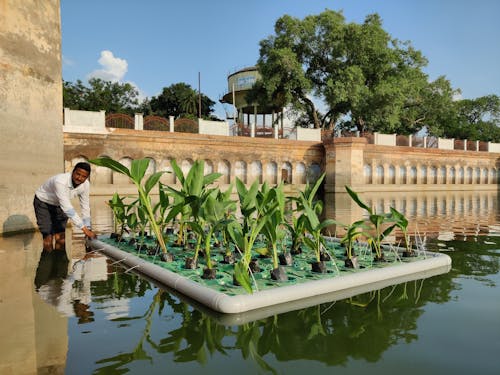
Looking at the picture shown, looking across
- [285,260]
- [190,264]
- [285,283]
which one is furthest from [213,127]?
[285,283]

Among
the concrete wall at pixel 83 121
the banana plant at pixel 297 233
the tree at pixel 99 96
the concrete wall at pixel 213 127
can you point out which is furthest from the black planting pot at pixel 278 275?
the tree at pixel 99 96

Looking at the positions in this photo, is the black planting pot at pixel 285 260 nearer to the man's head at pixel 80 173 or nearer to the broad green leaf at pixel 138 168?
the broad green leaf at pixel 138 168

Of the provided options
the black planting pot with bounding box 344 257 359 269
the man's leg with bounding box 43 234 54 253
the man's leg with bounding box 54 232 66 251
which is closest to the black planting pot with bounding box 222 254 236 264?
the black planting pot with bounding box 344 257 359 269

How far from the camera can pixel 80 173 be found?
5.00 metres

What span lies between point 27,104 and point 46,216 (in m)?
2.53

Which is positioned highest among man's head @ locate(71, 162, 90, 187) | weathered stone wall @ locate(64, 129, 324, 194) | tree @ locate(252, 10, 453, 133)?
tree @ locate(252, 10, 453, 133)

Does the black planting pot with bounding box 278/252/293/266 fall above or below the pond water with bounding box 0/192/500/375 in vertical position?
above

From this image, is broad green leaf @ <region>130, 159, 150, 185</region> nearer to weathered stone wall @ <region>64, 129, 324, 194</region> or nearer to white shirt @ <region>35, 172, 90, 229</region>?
white shirt @ <region>35, 172, 90, 229</region>

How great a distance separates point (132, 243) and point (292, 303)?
3.12m

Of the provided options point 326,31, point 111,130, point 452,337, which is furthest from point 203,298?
point 326,31

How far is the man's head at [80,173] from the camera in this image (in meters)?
4.96

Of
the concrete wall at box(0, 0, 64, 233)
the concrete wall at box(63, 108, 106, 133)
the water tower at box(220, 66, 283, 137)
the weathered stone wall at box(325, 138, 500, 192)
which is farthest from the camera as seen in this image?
the water tower at box(220, 66, 283, 137)

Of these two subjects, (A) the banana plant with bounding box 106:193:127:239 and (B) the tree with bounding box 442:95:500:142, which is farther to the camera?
(B) the tree with bounding box 442:95:500:142

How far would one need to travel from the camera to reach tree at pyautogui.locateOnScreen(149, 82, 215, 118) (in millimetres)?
46938
